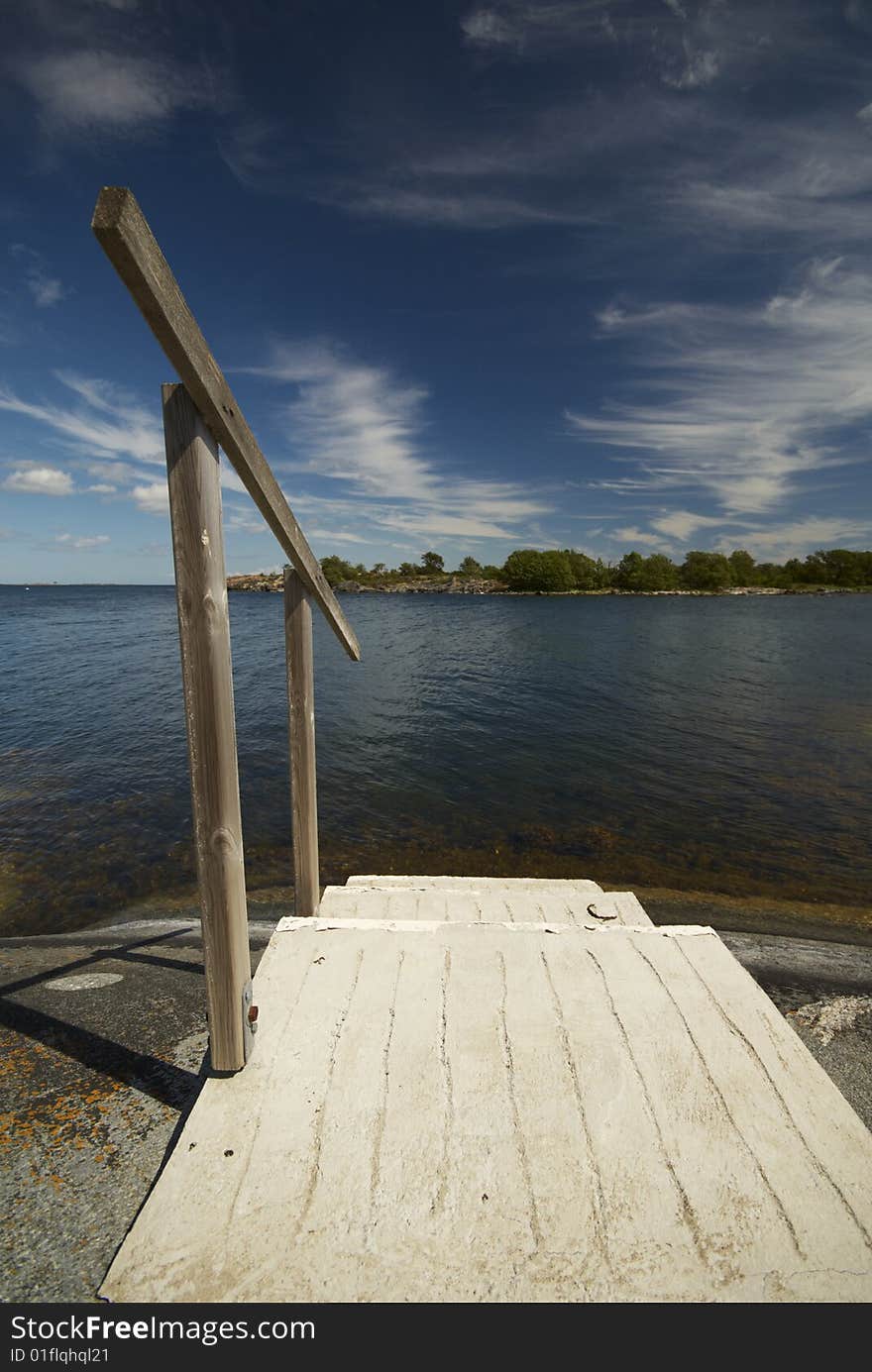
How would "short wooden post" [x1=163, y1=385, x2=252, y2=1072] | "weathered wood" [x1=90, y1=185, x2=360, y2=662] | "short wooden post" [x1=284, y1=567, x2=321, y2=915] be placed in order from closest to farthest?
"weathered wood" [x1=90, y1=185, x2=360, y2=662] < "short wooden post" [x1=163, y1=385, x2=252, y2=1072] < "short wooden post" [x1=284, y1=567, x2=321, y2=915]

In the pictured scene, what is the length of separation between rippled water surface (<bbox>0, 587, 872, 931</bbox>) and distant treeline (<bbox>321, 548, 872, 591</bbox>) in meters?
124

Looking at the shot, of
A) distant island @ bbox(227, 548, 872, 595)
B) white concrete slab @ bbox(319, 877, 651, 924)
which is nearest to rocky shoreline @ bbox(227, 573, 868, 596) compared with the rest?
distant island @ bbox(227, 548, 872, 595)

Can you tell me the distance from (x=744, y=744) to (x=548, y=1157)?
19.3 m

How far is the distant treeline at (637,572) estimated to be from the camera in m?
155

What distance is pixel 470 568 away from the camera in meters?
190

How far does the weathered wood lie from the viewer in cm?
164

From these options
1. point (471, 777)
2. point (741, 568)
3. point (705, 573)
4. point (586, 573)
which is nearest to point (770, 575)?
point (741, 568)

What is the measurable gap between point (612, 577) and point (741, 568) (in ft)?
153

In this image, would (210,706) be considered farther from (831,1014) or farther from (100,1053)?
(831,1014)

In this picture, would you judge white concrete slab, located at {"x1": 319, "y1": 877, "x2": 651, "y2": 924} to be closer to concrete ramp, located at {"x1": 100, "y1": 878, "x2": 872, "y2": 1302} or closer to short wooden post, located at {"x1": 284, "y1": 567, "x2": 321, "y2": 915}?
short wooden post, located at {"x1": 284, "y1": 567, "x2": 321, "y2": 915}

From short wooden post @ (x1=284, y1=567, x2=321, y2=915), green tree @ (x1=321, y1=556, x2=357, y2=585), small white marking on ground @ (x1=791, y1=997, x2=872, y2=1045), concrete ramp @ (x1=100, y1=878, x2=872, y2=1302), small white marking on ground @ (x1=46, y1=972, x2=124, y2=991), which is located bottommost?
small white marking on ground @ (x1=791, y1=997, x2=872, y2=1045)

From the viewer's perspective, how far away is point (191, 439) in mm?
2396

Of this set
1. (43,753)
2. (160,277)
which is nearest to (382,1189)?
(160,277)
